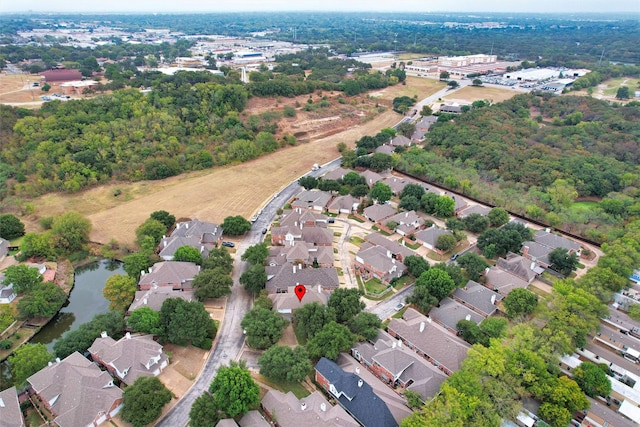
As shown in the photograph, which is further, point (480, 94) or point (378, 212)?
point (480, 94)

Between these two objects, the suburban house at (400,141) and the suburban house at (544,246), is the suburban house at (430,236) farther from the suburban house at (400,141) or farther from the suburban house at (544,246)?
the suburban house at (400,141)

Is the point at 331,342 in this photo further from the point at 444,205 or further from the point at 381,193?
the point at 444,205

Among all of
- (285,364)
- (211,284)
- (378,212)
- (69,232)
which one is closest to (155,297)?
(211,284)

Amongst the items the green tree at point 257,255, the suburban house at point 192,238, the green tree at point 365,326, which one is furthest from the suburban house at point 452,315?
the suburban house at point 192,238

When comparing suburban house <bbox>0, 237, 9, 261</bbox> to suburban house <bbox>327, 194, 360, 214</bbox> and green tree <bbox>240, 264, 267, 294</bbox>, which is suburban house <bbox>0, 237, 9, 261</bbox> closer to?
green tree <bbox>240, 264, 267, 294</bbox>

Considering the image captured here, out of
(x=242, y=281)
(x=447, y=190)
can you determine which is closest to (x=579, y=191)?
(x=447, y=190)

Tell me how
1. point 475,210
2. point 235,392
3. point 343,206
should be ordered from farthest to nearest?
point 343,206, point 475,210, point 235,392
